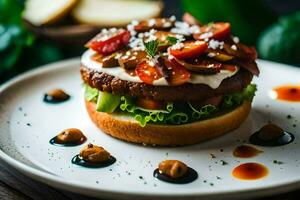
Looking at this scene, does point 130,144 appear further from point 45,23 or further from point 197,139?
point 45,23

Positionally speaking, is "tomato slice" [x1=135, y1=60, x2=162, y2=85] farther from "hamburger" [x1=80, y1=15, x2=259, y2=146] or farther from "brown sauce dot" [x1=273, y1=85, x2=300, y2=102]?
"brown sauce dot" [x1=273, y1=85, x2=300, y2=102]

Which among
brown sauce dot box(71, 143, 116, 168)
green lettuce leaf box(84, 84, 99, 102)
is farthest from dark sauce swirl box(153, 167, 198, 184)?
green lettuce leaf box(84, 84, 99, 102)

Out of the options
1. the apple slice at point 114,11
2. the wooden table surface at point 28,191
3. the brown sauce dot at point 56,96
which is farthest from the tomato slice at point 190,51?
the apple slice at point 114,11

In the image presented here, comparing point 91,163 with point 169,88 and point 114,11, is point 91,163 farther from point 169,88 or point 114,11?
point 114,11

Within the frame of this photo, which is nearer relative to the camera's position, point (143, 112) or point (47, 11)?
point (143, 112)

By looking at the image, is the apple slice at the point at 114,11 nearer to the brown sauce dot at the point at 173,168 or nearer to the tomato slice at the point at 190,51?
the tomato slice at the point at 190,51

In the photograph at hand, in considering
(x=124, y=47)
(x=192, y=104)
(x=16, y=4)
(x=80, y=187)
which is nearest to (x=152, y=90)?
(x=192, y=104)

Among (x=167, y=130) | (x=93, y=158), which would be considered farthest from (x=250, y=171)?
(x=93, y=158)
